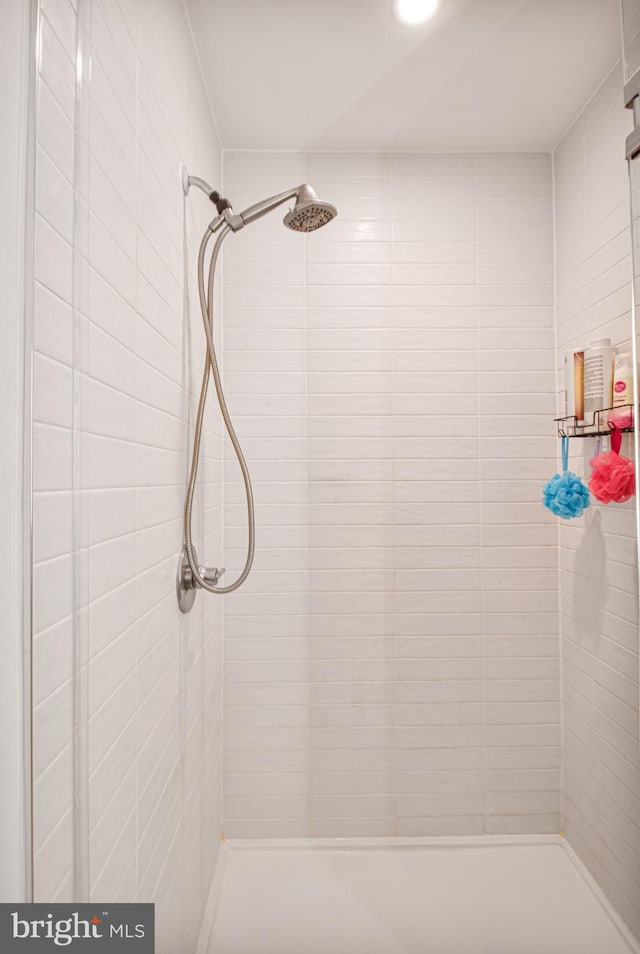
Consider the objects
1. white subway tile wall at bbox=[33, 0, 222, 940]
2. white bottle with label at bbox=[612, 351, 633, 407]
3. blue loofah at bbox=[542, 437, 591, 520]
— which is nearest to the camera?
white subway tile wall at bbox=[33, 0, 222, 940]

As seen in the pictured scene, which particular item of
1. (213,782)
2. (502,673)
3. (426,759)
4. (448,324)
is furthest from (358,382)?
(213,782)

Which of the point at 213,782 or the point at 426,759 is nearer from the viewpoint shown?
the point at 426,759

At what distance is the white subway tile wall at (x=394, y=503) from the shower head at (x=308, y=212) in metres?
0.11

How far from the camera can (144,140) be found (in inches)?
35.1

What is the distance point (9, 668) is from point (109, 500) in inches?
10.8

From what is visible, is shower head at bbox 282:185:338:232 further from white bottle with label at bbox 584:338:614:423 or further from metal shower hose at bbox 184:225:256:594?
white bottle with label at bbox 584:338:614:423

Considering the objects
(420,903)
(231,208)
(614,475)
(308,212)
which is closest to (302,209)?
(308,212)

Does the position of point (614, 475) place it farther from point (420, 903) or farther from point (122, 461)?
point (420, 903)

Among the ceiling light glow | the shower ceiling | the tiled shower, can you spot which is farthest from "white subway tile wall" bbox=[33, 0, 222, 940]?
the ceiling light glow

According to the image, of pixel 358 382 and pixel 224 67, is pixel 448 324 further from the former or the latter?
pixel 224 67

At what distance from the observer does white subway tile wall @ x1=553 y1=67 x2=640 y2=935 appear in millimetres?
767

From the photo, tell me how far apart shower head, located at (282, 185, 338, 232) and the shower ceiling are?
15 cm

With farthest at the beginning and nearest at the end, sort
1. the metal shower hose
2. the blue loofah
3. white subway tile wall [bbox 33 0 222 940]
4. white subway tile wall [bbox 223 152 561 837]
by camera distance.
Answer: the metal shower hose
white subway tile wall [bbox 223 152 561 837]
the blue loofah
white subway tile wall [bbox 33 0 222 940]

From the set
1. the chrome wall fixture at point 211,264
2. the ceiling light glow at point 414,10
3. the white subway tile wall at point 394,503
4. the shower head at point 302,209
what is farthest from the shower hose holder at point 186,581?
the ceiling light glow at point 414,10
